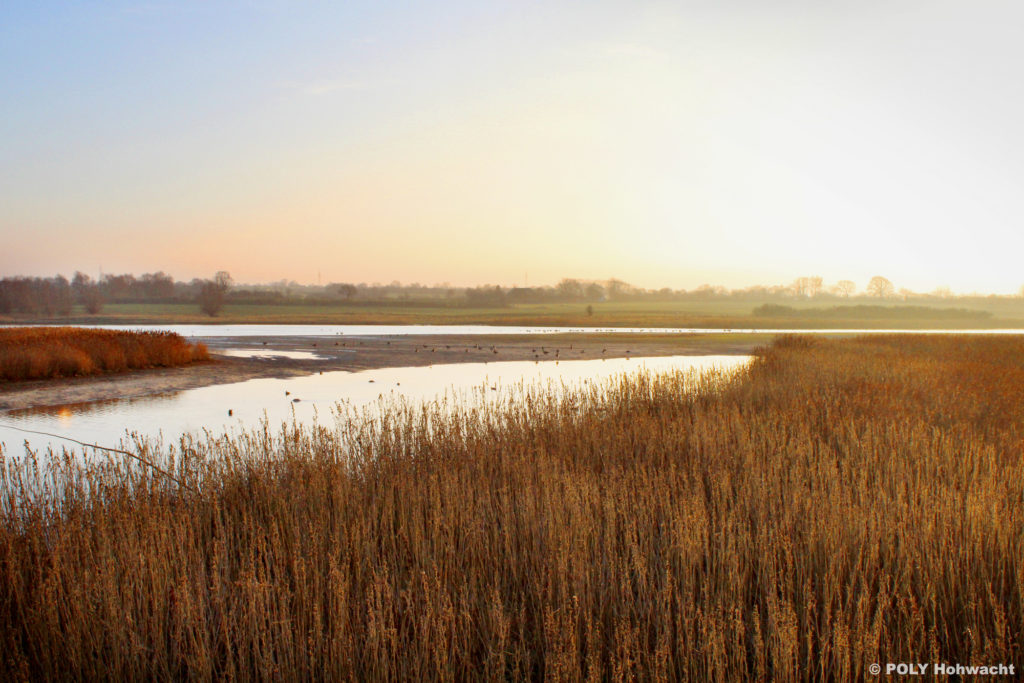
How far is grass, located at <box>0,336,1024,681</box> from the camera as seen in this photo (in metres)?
4.68

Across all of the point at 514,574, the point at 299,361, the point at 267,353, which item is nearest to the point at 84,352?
the point at 299,361

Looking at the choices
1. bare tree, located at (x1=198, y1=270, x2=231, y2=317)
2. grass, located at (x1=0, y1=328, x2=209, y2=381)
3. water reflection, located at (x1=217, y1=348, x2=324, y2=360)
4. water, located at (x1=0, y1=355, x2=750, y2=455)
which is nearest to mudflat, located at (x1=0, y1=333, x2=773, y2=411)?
water reflection, located at (x1=217, y1=348, x2=324, y2=360)

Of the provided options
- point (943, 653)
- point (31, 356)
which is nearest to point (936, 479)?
point (943, 653)

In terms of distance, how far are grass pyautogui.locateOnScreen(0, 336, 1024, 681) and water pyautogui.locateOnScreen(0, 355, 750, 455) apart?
292 centimetres

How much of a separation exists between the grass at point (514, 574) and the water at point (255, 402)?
9.58 ft

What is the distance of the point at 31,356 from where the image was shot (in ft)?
80.3

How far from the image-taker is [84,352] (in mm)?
26828

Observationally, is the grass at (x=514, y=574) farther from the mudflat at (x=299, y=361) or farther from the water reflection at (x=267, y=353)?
the water reflection at (x=267, y=353)

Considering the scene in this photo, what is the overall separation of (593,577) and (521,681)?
1.16 meters

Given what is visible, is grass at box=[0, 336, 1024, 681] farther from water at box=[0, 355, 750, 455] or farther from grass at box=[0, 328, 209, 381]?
grass at box=[0, 328, 209, 381]

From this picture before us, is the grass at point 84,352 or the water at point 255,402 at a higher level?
the grass at point 84,352

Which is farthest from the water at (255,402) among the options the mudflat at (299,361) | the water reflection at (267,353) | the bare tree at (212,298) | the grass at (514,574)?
the bare tree at (212,298)

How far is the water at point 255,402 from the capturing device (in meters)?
14.4

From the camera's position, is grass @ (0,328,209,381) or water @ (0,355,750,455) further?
grass @ (0,328,209,381)
